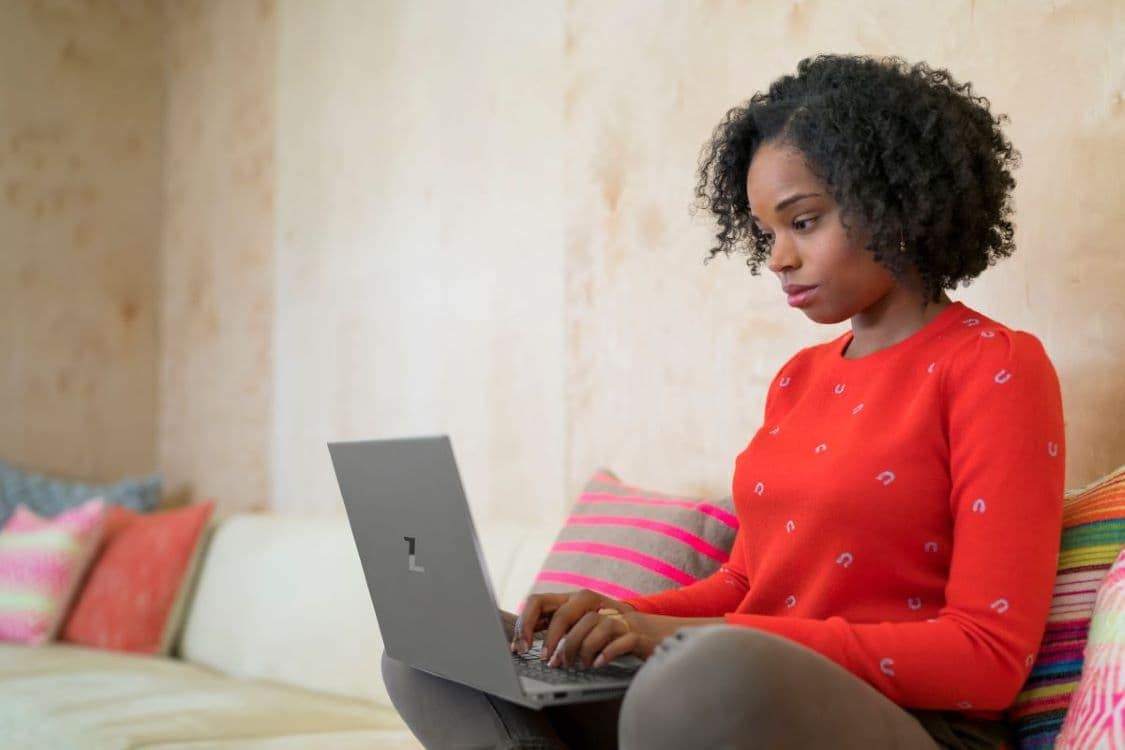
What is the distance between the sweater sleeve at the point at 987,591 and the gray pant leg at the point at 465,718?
0.28 metres

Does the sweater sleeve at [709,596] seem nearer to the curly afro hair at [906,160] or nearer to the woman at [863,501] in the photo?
the woman at [863,501]

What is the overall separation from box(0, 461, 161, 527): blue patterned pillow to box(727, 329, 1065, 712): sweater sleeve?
2.91 meters

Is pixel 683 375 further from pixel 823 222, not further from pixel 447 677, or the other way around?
pixel 447 677

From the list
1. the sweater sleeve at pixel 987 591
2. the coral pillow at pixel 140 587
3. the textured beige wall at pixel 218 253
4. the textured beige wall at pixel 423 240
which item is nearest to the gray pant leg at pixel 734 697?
the sweater sleeve at pixel 987 591

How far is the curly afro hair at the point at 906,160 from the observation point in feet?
4.48

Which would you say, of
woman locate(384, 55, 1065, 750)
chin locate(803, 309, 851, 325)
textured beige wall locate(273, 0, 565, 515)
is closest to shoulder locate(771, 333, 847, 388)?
woman locate(384, 55, 1065, 750)

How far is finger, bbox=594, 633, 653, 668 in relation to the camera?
1190 millimetres

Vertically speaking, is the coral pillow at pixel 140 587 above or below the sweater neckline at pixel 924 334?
below

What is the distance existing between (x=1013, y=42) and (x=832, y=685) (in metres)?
1.09

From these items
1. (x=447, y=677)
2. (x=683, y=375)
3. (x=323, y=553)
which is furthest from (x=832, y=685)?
(x=323, y=553)

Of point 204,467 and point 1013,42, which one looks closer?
point 1013,42

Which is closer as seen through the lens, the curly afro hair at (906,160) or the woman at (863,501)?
the woman at (863,501)

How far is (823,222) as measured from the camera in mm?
1411

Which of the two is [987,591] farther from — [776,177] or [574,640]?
[776,177]
